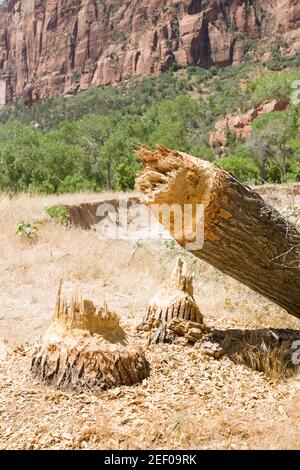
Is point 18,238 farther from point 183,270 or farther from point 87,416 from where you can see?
point 87,416

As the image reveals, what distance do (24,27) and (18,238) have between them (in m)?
119

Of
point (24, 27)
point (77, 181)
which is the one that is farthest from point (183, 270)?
point (24, 27)

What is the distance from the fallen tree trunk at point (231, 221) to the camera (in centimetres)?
270

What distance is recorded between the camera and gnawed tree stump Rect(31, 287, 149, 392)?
2.58 metres

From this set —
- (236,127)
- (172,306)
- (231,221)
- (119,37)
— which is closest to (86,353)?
(172,306)

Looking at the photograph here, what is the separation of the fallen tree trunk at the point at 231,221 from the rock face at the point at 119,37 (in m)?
74.6

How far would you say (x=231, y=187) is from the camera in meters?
2.78

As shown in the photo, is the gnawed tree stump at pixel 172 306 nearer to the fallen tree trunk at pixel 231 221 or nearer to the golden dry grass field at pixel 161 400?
the golden dry grass field at pixel 161 400

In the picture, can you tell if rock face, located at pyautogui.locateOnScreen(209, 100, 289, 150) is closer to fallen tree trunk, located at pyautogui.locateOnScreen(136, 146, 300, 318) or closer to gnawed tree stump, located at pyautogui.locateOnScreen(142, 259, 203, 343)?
gnawed tree stump, located at pyautogui.locateOnScreen(142, 259, 203, 343)

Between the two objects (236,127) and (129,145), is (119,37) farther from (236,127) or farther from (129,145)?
(129,145)

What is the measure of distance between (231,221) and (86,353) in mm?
1121

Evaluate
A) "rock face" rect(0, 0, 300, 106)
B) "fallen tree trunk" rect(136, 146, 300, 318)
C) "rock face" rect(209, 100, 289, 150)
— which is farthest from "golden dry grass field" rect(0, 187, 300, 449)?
"rock face" rect(0, 0, 300, 106)

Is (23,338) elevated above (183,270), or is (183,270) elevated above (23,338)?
(183,270)

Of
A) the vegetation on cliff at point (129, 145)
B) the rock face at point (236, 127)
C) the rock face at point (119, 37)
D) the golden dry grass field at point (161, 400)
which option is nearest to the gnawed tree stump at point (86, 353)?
the golden dry grass field at point (161, 400)
